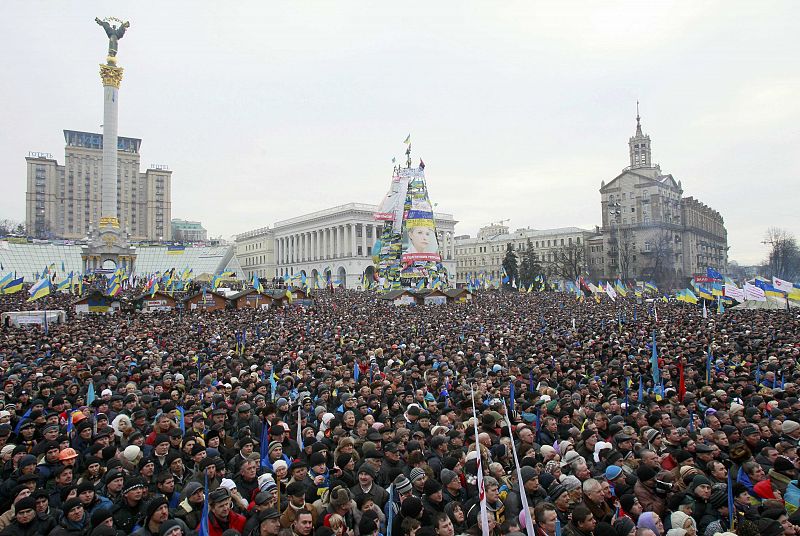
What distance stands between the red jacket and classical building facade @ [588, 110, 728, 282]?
7515cm

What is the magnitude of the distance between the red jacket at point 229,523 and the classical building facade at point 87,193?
12153 cm

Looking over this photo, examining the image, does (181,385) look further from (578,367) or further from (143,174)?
(143,174)

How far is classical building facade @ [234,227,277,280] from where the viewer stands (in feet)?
380

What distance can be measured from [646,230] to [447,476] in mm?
80903

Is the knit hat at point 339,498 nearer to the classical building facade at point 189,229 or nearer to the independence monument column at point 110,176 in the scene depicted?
the independence monument column at point 110,176

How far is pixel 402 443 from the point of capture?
21.3 feet

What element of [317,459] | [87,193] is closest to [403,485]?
[317,459]

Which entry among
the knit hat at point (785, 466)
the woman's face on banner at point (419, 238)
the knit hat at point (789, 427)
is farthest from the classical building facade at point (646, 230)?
the knit hat at point (785, 466)

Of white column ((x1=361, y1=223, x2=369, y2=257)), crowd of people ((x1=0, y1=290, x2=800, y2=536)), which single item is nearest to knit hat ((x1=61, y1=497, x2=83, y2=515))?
crowd of people ((x1=0, y1=290, x2=800, y2=536))

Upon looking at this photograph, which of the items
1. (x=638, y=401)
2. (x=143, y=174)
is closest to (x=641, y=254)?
(x=638, y=401)

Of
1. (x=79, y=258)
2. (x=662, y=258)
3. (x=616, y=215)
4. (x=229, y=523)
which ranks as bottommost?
(x=229, y=523)

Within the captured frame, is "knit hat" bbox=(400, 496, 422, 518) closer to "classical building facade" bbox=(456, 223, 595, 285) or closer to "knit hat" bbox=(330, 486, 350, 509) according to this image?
"knit hat" bbox=(330, 486, 350, 509)

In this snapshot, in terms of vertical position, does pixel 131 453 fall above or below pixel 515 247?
below

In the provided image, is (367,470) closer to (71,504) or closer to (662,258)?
(71,504)
